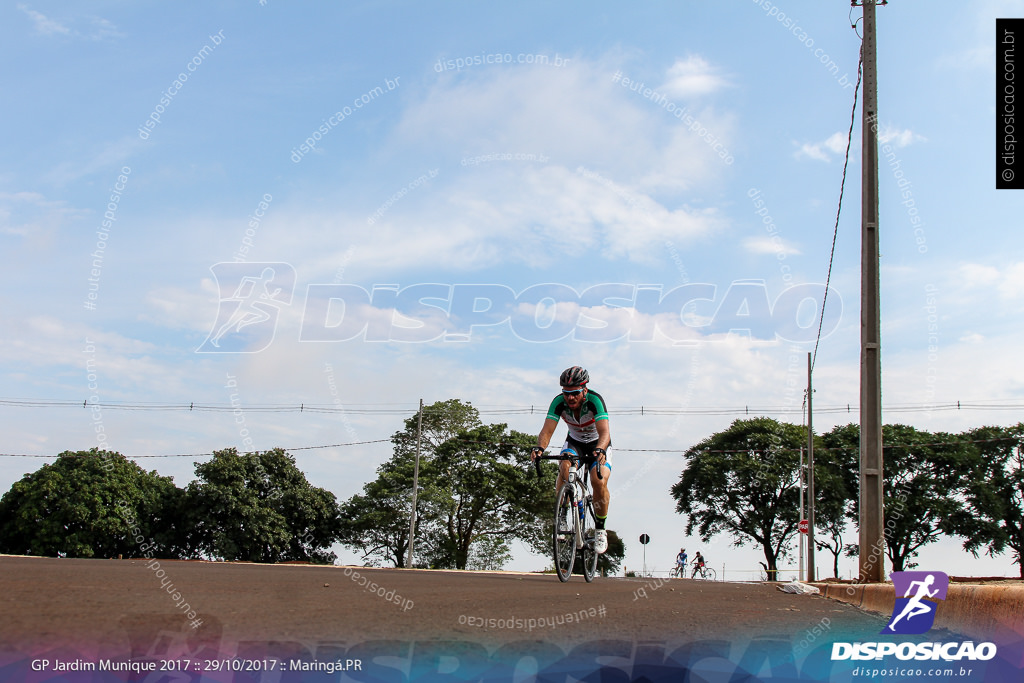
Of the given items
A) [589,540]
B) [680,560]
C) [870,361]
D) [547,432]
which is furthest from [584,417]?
[680,560]

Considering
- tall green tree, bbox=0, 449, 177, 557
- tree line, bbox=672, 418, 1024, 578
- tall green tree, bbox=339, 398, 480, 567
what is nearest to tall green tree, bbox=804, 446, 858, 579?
tree line, bbox=672, 418, 1024, 578

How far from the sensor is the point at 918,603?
4.98 metres

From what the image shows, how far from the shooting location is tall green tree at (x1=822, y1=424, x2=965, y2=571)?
5247 centimetres

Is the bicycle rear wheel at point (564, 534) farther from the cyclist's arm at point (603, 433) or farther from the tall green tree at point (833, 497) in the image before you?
the tall green tree at point (833, 497)

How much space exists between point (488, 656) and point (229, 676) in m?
0.98

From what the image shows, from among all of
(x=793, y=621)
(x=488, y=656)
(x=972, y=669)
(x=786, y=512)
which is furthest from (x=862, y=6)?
(x=786, y=512)

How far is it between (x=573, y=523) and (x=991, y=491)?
5326 cm

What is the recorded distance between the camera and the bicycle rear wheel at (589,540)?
10078 millimetres

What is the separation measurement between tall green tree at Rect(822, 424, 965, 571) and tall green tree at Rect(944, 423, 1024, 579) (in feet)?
2.27

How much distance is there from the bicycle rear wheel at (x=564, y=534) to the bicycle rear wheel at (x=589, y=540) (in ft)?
0.72

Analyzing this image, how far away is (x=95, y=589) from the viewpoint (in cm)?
473

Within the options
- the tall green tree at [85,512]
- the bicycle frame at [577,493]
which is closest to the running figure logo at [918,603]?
the bicycle frame at [577,493]

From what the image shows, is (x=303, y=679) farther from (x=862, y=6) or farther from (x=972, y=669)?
(x=862, y=6)

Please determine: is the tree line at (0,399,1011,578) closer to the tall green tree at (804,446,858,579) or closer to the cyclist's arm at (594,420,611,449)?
the tall green tree at (804,446,858,579)
